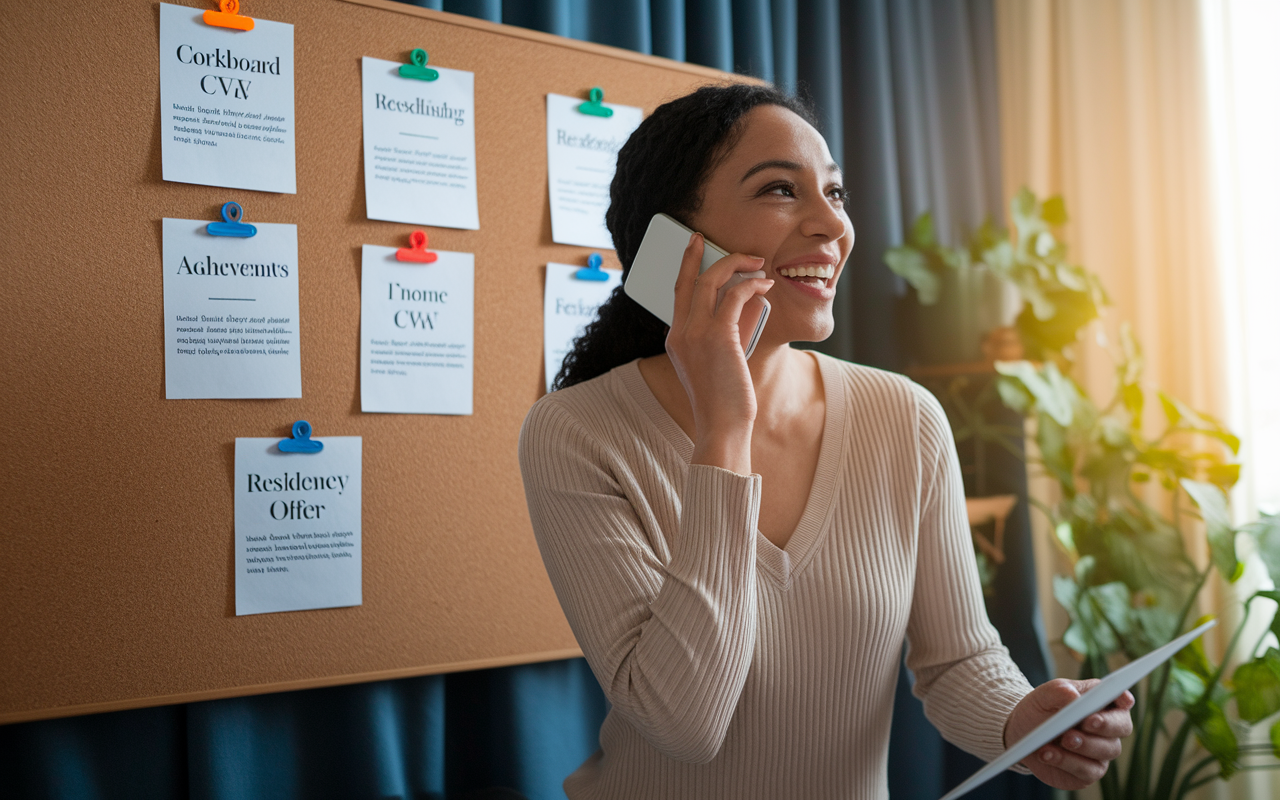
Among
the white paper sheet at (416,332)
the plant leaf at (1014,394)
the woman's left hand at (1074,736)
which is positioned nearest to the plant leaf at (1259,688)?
the plant leaf at (1014,394)

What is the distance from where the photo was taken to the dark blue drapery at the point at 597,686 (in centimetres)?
128

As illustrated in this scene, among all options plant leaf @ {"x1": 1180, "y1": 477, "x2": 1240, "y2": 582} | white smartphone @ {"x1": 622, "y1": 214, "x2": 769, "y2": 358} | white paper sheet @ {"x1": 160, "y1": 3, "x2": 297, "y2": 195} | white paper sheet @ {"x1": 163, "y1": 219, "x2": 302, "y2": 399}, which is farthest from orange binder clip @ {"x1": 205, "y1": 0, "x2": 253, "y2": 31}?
plant leaf @ {"x1": 1180, "y1": 477, "x2": 1240, "y2": 582}

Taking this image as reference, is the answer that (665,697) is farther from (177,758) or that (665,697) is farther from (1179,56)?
(1179,56)

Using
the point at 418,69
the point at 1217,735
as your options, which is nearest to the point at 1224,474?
the point at 1217,735

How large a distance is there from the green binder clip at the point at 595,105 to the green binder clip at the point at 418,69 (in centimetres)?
29

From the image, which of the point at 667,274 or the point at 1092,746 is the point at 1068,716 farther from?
the point at 667,274

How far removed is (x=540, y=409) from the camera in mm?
1099

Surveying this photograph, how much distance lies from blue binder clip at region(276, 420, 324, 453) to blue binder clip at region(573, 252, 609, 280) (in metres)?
0.56

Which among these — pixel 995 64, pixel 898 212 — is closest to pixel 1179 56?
pixel 995 64

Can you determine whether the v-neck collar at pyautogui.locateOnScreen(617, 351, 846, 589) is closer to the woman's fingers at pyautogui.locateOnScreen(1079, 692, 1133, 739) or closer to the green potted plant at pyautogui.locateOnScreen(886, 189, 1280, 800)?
the woman's fingers at pyautogui.locateOnScreen(1079, 692, 1133, 739)

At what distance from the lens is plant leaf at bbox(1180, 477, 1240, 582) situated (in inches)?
57.6

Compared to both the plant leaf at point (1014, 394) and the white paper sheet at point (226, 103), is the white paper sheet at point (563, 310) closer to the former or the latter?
the white paper sheet at point (226, 103)

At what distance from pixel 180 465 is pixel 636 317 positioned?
2.39 feet

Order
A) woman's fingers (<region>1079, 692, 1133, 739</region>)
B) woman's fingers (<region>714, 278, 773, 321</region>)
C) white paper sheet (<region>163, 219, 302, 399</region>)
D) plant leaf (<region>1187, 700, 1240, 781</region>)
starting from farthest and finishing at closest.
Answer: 1. plant leaf (<region>1187, 700, 1240, 781</region>)
2. white paper sheet (<region>163, 219, 302, 399</region>)
3. woman's fingers (<region>714, 278, 773, 321</region>)
4. woman's fingers (<region>1079, 692, 1133, 739</region>)
